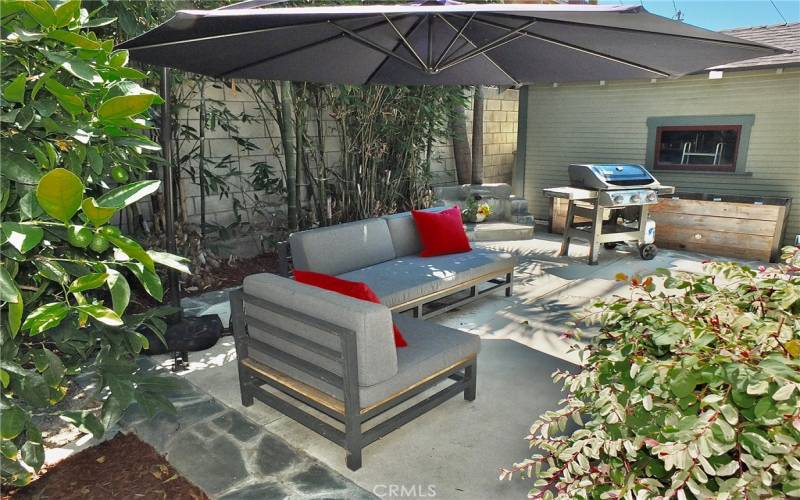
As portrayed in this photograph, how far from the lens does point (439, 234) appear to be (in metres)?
4.65

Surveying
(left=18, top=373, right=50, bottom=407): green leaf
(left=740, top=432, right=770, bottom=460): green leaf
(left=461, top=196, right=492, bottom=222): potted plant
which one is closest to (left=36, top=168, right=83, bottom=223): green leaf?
(left=18, top=373, right=50, bottom=407): green leaf

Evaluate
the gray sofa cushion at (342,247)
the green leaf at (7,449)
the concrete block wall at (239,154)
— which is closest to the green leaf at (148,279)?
the green leaf at (7,449)

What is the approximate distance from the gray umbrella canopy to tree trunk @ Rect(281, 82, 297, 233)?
1.31 meters

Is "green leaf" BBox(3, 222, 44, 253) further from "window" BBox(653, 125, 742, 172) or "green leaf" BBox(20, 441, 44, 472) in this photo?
"window" BBox(653, 125, 742, 172)

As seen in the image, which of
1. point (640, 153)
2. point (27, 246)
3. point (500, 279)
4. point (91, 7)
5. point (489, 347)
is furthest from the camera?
point (640, 153)

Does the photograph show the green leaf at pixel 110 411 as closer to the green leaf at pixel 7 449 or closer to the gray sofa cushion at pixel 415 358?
the green leaf at pixel 7 449

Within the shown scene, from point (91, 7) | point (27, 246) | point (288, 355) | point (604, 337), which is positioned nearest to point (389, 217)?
point (288, 355)

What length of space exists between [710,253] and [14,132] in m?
7.29

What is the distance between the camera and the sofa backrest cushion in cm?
466

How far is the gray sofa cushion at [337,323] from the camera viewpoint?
2.24 meters

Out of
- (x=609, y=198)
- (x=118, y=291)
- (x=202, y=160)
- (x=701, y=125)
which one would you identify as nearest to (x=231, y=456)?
(x=118, y=291)

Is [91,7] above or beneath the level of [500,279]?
above

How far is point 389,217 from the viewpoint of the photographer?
468cm

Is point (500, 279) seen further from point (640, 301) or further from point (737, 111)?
point (737, 111)
